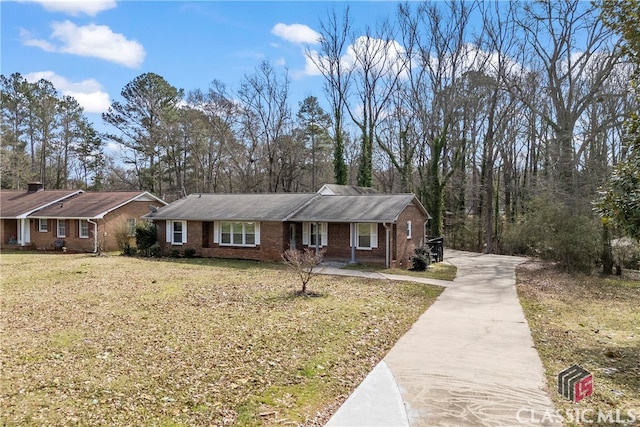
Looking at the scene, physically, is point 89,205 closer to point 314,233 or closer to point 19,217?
point 19,217

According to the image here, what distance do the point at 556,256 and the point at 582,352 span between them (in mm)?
13482

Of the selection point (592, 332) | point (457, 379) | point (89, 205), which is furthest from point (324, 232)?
point (89, 205)

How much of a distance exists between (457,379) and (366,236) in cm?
1434

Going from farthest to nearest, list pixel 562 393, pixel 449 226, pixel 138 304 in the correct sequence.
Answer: pixel 449 226 < pixel 138 304 < pixel 562 393

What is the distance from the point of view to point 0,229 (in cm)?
2827

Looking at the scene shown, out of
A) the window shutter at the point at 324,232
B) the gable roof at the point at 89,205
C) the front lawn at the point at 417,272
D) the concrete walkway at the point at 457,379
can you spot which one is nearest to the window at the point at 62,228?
the gable roof at the point at 89,205

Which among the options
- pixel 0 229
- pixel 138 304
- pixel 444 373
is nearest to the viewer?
pixel 444 373

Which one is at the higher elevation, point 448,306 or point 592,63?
point 592,63

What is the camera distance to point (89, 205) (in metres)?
28.0

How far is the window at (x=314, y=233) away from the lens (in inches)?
850

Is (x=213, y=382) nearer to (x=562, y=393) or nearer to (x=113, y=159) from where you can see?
(x=562, y=393)

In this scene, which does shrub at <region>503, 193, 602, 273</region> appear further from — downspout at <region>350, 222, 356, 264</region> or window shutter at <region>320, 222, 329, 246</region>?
window shutter at <region>320, 222, 329, 246</region>

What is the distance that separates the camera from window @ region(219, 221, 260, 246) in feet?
73.7

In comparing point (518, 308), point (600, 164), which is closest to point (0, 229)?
point (518, 308)
